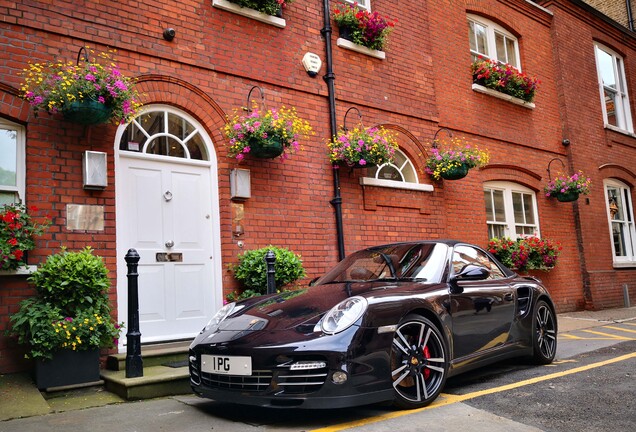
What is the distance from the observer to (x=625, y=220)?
1479 centimetres

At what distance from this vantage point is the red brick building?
5.98 metres

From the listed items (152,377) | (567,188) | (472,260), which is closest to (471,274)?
(472,260)

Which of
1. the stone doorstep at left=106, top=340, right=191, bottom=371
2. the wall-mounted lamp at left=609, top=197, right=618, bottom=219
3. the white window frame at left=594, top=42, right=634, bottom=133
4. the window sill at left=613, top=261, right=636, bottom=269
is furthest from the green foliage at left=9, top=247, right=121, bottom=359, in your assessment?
the white window frame at left=594, top=42, right=634, bottom=133

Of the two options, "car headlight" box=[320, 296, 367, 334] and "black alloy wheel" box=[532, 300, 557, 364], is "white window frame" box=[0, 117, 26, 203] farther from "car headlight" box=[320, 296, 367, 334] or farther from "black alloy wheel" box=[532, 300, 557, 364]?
"black alloy wheel" box=[532, 300, 557, 364]

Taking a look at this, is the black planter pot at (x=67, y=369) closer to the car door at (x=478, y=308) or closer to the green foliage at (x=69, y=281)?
the green foliage at (x=69, y=281)

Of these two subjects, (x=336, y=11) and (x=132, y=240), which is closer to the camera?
(x=132, y=240)

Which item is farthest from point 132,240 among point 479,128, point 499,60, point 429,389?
point 499,60

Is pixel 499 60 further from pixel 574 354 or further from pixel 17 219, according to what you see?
pixel 17 219

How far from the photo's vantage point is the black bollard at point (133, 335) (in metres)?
5.02

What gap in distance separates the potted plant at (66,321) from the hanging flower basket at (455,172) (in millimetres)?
6214

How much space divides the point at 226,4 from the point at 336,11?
2.12m

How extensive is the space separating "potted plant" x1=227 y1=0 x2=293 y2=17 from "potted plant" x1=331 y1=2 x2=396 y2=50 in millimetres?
1199

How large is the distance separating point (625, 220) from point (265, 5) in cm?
1170

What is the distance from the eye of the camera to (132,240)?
641cm
